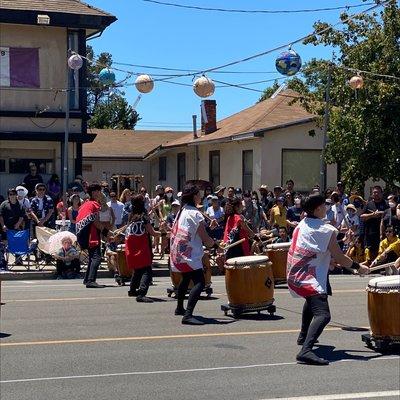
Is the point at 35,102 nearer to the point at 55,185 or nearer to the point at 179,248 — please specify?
the point at 55,185

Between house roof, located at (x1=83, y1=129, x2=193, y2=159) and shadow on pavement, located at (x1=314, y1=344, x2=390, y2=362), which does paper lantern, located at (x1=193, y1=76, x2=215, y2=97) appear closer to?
shadow on pavement, located at (x1=314, y1=344, x2=390, y2=362)

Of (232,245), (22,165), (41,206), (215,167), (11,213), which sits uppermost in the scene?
(215,167)

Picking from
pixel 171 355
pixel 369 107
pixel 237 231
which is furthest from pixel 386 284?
pixel 369 107

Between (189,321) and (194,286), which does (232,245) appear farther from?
(189,321)

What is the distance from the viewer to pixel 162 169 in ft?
137

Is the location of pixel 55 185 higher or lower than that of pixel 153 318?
higher

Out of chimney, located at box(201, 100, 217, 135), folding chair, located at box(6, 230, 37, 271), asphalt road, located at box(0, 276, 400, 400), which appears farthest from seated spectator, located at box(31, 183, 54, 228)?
chimney, located at box(201, 100, 217, 135)

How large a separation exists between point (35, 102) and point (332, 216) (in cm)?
1024

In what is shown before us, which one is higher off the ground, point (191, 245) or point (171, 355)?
point (191, 245)

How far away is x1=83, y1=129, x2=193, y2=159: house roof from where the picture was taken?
43.6 m

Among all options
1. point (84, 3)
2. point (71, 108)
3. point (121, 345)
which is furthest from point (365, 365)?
point (84, 3)

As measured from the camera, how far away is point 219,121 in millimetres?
39281

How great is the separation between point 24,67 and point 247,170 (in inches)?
372

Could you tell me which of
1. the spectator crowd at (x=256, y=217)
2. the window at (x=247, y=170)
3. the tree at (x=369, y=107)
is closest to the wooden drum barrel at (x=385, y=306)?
the spectator crowd at (x=256, y=217)
